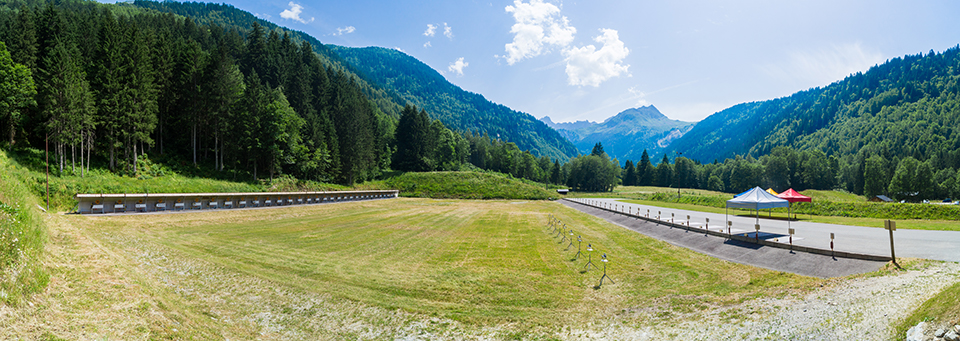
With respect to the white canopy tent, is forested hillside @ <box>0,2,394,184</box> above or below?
above

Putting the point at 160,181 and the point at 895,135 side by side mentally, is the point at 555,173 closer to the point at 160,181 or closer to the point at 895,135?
the point at 160,181

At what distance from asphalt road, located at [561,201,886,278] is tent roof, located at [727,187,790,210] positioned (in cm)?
278

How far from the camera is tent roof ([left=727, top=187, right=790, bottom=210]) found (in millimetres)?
21938

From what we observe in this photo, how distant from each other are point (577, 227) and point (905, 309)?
21657 millimetres

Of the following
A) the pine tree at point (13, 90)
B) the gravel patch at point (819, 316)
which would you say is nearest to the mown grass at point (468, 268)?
the gravel patch at point (819, 316)

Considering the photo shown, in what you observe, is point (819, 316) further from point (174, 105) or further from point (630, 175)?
point (630, 175)

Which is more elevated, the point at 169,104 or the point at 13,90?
the point at 169,104

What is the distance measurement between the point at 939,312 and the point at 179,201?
4061 centimetres

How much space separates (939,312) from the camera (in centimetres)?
710

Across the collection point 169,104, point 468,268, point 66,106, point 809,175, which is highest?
point 169,104

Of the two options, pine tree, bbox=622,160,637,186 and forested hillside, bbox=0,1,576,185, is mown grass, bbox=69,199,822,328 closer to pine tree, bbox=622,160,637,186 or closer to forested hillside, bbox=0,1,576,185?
forested hillside, bbox=0,1,576,185

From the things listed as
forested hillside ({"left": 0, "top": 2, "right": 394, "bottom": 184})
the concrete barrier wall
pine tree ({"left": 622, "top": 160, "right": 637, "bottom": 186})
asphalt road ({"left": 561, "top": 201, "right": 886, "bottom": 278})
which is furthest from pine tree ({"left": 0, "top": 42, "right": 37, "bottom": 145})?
pine tree ({"left": 622, "top": 160, "right": 637, "bottom": 186})

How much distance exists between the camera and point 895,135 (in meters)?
152

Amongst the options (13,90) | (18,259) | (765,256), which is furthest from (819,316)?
(13,90)
